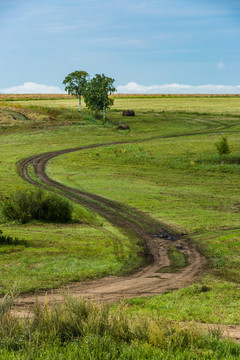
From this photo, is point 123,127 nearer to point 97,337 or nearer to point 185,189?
point 185,189

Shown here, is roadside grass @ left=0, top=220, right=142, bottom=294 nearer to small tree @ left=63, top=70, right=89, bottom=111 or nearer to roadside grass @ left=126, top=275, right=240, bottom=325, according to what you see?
roadside grass @ left=126, top=275, right=240, bottom=325

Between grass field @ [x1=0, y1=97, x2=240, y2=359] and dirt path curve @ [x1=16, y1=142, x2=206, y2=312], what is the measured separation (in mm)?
610

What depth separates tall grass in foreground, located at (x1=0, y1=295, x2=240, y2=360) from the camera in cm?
768

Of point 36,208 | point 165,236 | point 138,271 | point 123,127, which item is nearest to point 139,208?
point 165,236

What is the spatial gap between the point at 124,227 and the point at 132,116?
62.8m

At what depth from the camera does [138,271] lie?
51.5 ft

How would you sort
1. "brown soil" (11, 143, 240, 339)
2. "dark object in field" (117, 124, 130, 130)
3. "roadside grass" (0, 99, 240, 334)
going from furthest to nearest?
"dark object in field" (117, 124, 130, 130) < "roadside grass" (0, 99, 240, 334) < "brown soil" (11, 143, 240, 339)

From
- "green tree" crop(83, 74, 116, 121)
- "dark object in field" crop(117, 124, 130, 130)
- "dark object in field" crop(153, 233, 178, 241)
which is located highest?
"green tree" crop(83, 74, 116, 121)

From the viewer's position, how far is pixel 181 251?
62.9 ft

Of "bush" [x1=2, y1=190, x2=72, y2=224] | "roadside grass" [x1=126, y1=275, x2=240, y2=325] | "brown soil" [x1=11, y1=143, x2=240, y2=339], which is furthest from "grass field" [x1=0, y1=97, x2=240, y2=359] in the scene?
"bush" [x1=2, y1=190, x2=72, y2=224]

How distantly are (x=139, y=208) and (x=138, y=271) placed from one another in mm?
12099

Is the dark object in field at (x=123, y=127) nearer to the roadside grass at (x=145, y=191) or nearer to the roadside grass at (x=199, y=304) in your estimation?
the roadside grass at (x=145, y=191)

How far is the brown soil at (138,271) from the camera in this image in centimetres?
1189

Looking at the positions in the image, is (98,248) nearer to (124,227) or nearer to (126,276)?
(126,276)
